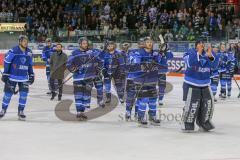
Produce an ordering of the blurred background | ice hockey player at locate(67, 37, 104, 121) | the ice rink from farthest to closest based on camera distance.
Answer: the blurred background
ice hockey player at locate(67, 37, 104, 121)
the ice rink

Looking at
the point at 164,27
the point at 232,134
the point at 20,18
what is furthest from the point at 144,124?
the point at 20,18

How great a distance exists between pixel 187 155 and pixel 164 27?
57.9 ft

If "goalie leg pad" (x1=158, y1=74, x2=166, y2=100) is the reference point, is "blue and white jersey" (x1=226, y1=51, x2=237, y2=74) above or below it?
above

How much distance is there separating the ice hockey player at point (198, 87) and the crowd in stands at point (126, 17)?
10.3 m

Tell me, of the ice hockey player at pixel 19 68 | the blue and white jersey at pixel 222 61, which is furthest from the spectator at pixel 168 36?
the ice hockey player at pixel 19 68

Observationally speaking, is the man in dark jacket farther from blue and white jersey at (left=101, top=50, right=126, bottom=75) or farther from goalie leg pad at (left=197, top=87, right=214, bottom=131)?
goalie leg pad at (left=197, top=87, right=214, bottom=131)

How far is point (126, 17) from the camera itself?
26578 mm

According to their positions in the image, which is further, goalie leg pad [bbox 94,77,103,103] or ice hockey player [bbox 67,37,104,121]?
goalie leg pad [bbox 94,77,103,103]

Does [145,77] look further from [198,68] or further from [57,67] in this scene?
[57,67]

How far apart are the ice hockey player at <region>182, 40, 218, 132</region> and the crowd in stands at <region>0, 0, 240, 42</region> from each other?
10253 millimetres

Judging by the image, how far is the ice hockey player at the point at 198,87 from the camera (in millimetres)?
8828

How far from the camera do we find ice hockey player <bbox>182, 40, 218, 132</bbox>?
8828 millimetres

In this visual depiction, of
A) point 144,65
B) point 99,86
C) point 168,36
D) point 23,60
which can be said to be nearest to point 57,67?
point 99,86

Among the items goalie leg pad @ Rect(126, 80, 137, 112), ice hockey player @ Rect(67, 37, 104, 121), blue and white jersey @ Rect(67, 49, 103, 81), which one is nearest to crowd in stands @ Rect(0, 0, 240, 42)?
blue and white jersey @ Rect(67, 49, 103, 81)
